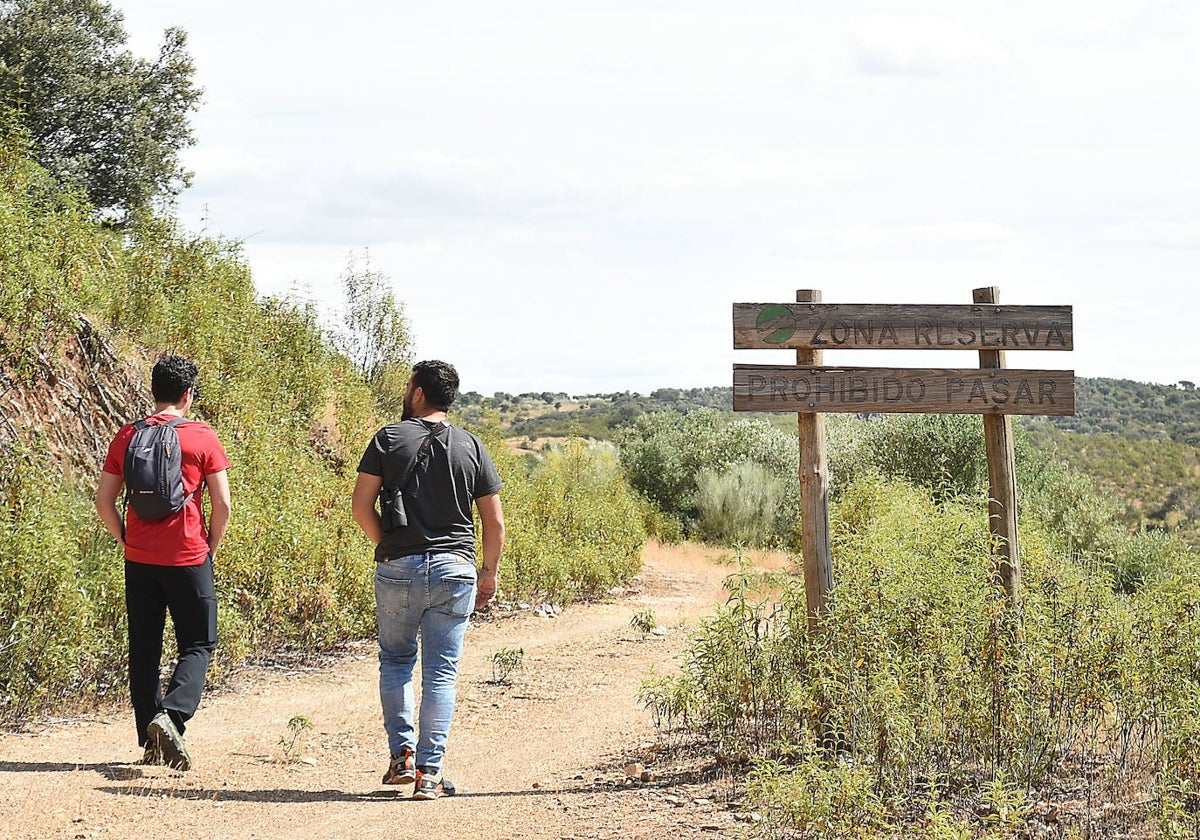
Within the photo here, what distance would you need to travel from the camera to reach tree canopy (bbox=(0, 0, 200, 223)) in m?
20.0

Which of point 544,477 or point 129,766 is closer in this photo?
point 129,766

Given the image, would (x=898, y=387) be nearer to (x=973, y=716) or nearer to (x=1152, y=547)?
(x=973, y=716)

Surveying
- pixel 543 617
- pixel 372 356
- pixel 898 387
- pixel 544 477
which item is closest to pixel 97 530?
pixel 898 387

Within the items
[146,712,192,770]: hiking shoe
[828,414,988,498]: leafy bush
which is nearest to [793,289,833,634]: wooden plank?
[146,712,192,770]: hiking shoe

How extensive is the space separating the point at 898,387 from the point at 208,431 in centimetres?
374

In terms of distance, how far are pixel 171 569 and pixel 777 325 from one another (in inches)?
135

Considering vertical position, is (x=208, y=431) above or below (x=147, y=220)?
below

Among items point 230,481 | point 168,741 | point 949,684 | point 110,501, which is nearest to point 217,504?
point 110,501

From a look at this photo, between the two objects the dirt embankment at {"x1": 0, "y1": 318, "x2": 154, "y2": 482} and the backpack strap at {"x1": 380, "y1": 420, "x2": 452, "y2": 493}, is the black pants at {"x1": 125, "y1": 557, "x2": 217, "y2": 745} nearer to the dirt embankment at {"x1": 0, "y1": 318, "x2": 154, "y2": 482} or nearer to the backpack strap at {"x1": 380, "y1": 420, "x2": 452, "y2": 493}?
the backpack strap at {"x1": 380, "y1": 420, "x2": 452, "y2": 493}

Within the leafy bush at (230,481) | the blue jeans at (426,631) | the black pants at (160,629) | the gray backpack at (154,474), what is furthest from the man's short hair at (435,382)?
the leafy bush at (230,481)

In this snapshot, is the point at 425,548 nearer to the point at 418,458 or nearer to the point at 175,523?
the point at 418,458

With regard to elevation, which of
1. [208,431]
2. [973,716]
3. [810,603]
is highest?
[208,431]

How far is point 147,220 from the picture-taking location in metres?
16.9

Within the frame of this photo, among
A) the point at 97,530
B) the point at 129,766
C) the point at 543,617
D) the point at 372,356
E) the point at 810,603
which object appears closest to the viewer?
the point at 129,766
